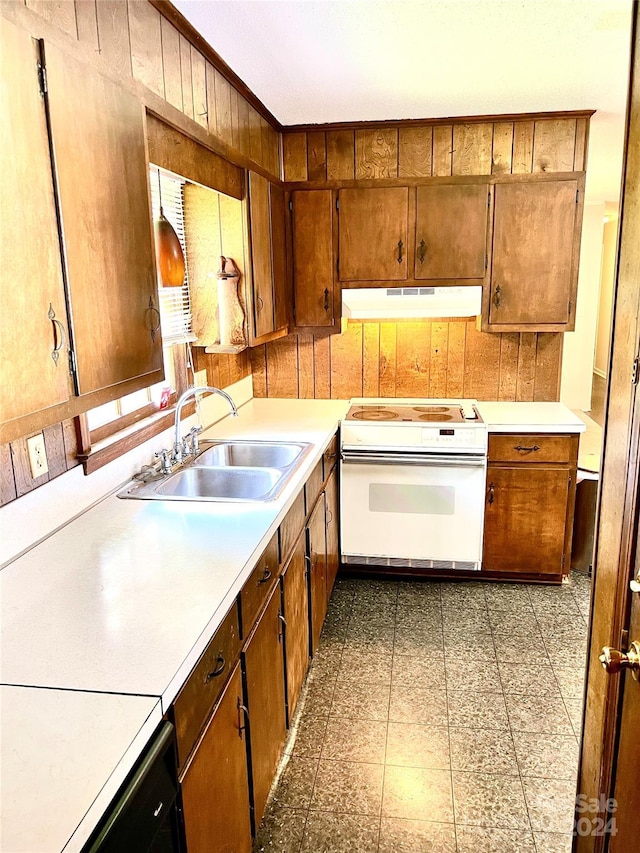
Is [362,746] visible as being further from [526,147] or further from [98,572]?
[526,147]

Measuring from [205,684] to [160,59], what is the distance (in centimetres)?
185

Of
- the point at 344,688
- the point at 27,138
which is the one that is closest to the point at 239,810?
the point at 344,688

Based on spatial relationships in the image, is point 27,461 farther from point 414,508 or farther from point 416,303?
point 416,303

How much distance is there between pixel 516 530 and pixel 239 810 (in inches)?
→ 86.5

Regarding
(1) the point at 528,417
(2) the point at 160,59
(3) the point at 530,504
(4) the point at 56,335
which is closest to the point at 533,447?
(1) the point at 528,417

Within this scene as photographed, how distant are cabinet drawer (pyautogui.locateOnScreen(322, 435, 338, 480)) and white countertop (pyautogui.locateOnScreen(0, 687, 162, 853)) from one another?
1871mm

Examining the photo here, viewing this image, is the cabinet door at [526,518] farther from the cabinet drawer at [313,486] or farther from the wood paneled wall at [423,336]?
the cabinet drawer at [313,486]

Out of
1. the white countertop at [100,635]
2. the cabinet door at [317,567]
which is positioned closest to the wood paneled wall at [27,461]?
the white countertop at [100,635]

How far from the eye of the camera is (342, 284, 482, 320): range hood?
10.8ft

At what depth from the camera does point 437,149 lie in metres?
3.32

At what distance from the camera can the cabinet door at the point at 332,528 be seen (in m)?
3.04

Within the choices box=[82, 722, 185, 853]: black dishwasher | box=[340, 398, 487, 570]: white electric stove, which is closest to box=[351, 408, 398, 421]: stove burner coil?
box=[340, 398, 487, 570]: white electric stove

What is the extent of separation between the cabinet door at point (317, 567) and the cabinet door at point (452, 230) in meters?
1.48

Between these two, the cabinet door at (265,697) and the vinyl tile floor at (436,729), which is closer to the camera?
the cabinet door at (265,697)
